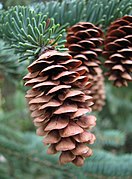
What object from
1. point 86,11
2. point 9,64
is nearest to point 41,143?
point 9,64

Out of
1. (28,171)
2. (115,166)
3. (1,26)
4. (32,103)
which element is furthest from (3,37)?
(28,171)

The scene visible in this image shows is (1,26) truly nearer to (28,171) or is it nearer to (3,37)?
(3,37)

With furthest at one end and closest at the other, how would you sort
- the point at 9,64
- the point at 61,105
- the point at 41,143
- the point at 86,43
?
the point at 41,143, the point at 9,64, the point at 86,43, the point at 61,105

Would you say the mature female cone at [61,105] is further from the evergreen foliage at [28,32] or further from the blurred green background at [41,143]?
the blurred green background at [41,143]

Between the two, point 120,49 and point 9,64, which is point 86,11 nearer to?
point 120,49

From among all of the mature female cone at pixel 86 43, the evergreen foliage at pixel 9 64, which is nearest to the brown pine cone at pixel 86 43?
the mature female cone at pixel 86 43
